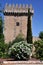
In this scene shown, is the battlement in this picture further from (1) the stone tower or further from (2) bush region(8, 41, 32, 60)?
(2) bush region(8, 41, 32, 60)

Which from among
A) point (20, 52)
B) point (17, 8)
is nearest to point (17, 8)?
point (17, 8)

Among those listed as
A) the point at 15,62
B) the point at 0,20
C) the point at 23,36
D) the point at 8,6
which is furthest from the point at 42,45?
the point at 8,6

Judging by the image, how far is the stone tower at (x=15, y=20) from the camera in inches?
1845

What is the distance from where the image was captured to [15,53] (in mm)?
20250

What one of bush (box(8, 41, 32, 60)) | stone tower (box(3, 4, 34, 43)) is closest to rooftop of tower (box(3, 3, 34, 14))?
stone tower (box(3, 4, 34, 43))

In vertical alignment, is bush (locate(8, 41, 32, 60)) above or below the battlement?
below

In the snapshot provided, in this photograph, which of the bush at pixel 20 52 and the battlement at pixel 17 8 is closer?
the bush at pixel 20 52

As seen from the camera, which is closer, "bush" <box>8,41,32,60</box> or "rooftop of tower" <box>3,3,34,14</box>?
"bush" <box>8,41,32,60</box>

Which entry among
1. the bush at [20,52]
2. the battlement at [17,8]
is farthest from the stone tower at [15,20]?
the bush at [20,52]

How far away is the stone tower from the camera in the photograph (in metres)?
46.9

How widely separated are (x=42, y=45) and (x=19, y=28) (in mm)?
18239

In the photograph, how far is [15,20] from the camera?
4756 centimetres

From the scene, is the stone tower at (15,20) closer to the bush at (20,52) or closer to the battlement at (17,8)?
the battlement at (17,8)

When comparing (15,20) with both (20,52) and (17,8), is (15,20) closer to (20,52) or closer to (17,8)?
(17,8)
